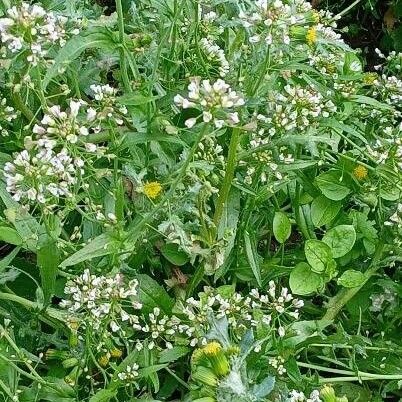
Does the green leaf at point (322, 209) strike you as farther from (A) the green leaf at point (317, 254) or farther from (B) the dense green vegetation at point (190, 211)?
(A) the green leaf at point (317, 254)

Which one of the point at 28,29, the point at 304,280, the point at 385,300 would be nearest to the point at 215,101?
the point at 28,29

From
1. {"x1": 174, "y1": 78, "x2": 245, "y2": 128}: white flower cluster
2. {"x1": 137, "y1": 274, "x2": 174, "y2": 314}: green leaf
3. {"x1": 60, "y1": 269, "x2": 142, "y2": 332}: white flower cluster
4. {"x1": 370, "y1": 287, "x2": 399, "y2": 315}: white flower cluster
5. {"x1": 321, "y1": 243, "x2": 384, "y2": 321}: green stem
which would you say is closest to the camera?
{"x1": 174, "y1": 78, "x2": 245, "y2": 128}: white flower cluster

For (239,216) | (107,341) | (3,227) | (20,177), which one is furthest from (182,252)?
(20,177)

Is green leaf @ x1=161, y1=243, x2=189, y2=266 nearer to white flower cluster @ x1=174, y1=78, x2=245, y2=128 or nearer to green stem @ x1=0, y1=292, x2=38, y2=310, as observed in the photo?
green stem @ x1=0, y1=292, x2=38, y2=310

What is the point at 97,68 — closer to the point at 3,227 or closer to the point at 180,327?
the point at 3,227

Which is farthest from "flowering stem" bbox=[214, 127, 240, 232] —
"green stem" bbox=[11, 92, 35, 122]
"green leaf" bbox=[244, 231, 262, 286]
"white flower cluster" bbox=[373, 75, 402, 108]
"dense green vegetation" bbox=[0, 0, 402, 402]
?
"white flower cluster" bbox=[373, 75, 402, 108]

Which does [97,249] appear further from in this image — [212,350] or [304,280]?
[304,280]
